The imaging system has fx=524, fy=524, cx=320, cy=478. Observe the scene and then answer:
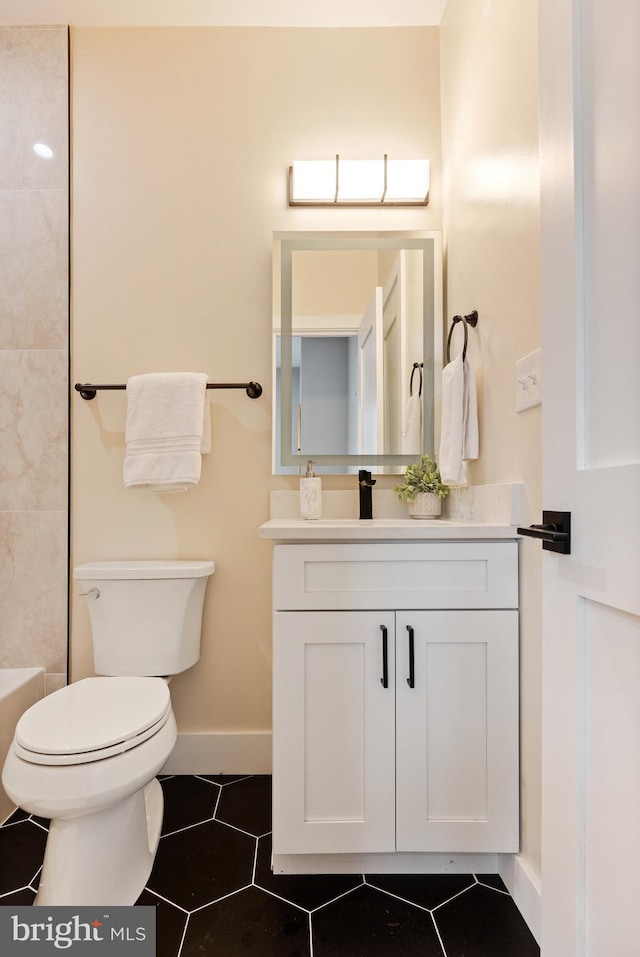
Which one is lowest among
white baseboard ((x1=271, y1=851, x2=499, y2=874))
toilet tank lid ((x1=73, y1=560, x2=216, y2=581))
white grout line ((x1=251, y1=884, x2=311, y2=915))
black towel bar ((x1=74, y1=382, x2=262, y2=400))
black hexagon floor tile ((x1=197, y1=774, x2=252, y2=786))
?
black hexagon floor tile ((x1=197, y1=774, x2=252, y2=786))

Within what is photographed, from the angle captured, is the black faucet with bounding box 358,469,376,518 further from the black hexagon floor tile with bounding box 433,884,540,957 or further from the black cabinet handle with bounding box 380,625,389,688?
the black hexagon floor tile with bounding box 433,884,540,957

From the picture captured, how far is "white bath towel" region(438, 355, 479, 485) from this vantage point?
4.79ft

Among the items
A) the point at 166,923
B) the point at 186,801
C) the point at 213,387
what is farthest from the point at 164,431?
the point at 166,923

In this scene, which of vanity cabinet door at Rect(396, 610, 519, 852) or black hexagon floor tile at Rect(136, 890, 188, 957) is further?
vanity cabinet door at Rect(396, 610, 519, 852)

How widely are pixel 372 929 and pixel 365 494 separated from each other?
3.58 feet

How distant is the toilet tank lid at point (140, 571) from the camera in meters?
1.61

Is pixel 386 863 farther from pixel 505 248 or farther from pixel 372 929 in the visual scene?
pixel 505 248

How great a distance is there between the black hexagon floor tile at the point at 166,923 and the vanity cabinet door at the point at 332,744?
244 mm

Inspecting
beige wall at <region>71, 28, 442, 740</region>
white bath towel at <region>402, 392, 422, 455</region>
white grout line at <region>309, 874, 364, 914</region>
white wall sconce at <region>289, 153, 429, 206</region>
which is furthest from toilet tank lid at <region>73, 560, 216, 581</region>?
white wall sconce at <region>289, 153, 429, 206</region>

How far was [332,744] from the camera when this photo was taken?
121cm

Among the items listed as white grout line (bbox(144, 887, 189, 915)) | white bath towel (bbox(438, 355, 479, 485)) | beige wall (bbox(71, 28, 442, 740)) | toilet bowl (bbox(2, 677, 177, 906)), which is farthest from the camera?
beige wall (bbox(71, 28, 442, 740))

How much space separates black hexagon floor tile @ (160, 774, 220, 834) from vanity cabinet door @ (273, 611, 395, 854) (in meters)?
0.43

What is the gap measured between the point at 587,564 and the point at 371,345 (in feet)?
4.27

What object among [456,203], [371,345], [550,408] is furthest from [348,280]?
[550,408]
